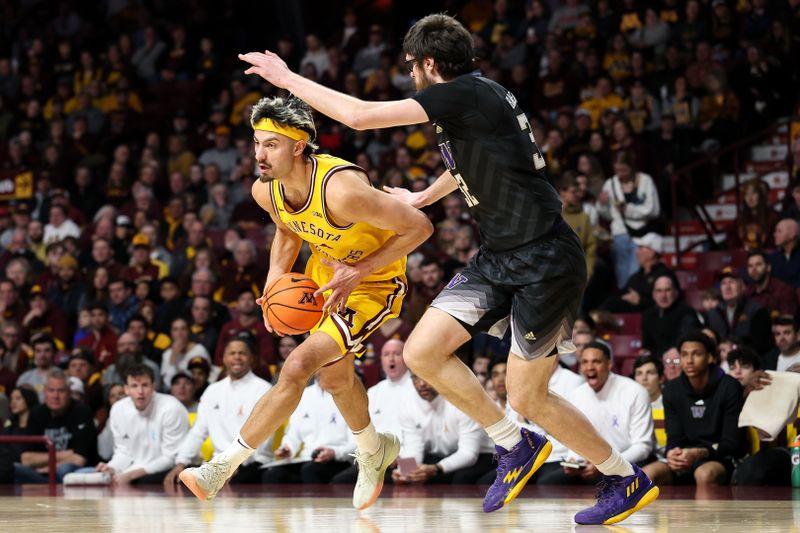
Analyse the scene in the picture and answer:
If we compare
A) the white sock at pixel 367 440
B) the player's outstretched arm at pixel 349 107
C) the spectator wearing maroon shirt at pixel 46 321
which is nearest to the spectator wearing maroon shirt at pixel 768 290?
the white sock at pixel 367 440

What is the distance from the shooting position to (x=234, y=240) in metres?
13.4

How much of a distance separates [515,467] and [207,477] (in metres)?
1.33

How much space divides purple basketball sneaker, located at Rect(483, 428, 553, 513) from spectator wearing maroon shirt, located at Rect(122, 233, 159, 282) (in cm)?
879

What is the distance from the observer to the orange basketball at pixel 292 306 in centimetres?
556

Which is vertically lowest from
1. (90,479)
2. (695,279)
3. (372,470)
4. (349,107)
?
(90,479)

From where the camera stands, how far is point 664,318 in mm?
10344

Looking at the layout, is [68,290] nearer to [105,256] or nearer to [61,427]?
[105,256]

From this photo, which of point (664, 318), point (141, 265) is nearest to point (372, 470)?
point (664, 318)

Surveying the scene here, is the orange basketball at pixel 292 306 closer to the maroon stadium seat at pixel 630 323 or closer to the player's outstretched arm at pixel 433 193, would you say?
the player's outstretched arm at pixel 433 193

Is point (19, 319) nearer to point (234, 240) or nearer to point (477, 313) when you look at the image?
point (234, 240)

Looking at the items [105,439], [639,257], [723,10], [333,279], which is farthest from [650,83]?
[333,279]

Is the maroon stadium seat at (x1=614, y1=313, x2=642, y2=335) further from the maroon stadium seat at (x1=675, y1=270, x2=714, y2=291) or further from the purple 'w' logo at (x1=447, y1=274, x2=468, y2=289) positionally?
the purple 'w' logo at (x1=447, y1=274, x2=468, y2=289)

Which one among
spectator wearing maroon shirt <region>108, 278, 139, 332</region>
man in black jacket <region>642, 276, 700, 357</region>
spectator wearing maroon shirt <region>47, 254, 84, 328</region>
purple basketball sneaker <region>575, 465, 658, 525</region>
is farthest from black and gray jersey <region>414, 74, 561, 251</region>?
spectator wearing maroon shirt <region>47, 254, 84, 328</region>

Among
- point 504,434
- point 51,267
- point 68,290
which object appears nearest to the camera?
point 504,434
